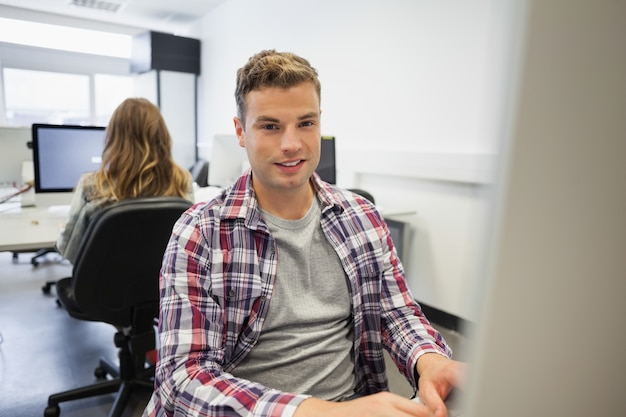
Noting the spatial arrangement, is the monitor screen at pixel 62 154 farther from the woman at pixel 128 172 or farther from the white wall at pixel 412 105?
the white wall at pixel 412 105

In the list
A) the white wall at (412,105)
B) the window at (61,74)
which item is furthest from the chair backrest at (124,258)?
the window at (61,74)

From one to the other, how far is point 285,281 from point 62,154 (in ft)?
5.82

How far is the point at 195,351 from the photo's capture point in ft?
2.57

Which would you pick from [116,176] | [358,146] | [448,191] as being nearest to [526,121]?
[116,176]

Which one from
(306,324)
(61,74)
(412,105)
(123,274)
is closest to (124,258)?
(123,274)

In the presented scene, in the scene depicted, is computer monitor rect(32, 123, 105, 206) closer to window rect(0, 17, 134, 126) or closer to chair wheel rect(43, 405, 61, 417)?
chair wheel rect(43, 405, 61, 417)

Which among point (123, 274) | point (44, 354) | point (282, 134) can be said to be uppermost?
point (282, 134)

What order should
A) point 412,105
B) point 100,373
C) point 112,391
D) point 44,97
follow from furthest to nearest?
point 44,97, point 412,105, point 100,373, point 112,391

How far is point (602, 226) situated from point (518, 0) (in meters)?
0.16

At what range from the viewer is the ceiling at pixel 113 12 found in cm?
530

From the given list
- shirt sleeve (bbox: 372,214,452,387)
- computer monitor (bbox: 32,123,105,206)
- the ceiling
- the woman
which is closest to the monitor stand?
computer monitor (bbox: 32,123,105,206)

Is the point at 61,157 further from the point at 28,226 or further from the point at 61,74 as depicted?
the point at 61,74

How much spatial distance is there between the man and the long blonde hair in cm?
81

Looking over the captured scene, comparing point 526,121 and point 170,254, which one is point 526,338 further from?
point 170,254
